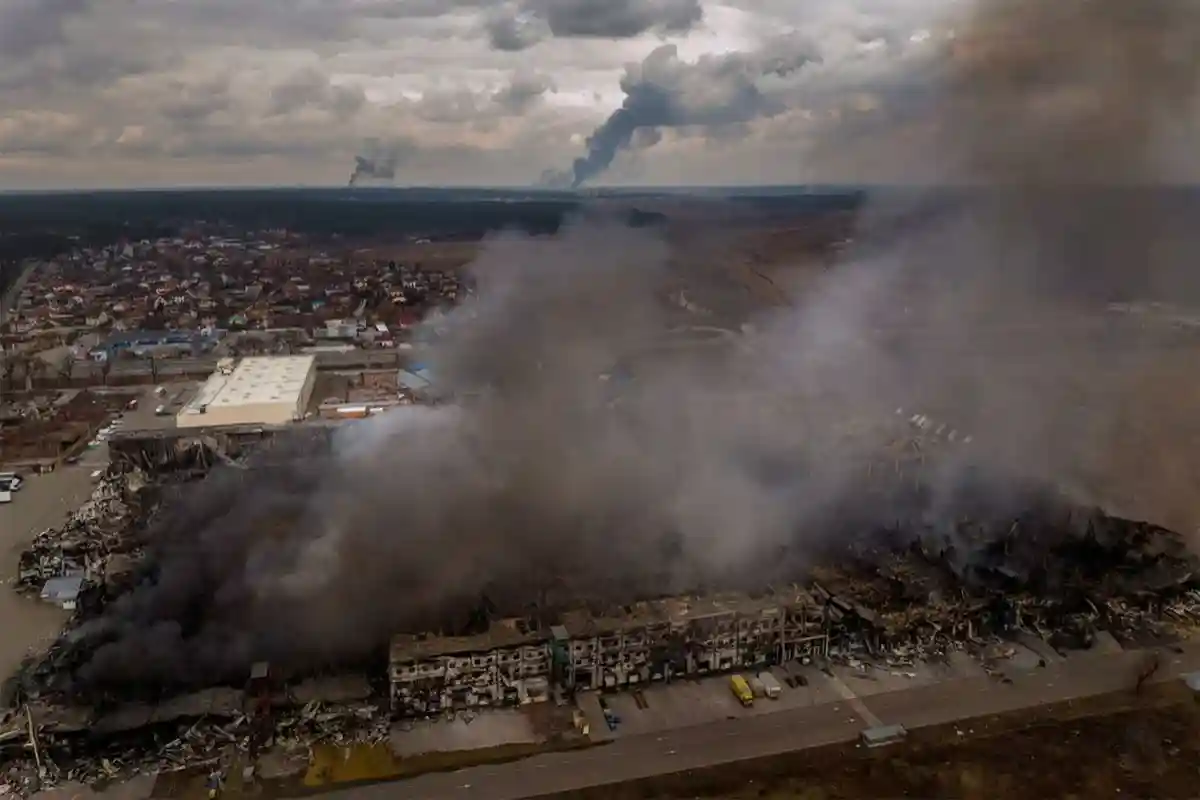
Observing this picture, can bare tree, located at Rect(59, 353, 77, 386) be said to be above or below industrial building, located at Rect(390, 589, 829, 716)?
above

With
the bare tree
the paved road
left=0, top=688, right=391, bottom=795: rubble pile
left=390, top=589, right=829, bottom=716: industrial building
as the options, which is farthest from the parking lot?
the bare tree

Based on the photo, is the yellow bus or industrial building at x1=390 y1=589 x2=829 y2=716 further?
the yellow bus

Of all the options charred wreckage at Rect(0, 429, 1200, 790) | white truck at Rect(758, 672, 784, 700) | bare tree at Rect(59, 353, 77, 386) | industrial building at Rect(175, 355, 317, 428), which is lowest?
white truck at Rect(758, 672, 784, 700)

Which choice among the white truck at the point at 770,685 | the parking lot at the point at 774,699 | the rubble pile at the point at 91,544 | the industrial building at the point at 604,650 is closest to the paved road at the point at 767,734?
the parking lot at the point at 774,699

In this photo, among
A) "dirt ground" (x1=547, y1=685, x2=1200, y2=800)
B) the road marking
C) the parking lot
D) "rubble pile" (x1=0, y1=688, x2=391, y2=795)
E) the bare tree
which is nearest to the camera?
"dirt ground" (x1=547, y1=685, x2=1200, y2=800)

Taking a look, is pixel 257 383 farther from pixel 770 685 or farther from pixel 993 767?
pixel 993 767

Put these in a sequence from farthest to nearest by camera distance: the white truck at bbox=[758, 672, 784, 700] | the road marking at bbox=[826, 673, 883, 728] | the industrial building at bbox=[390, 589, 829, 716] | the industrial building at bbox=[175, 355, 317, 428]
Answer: the industrial building at bbox=[175, 355, 317, 428], the white truck at bbox=[758, 672, 784, 700], the industrial building at bbox=[390, 589, 829, 716], the road marking at bbox=[826, 673, 883, 728]

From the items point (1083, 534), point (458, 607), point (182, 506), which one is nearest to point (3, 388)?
point (182, 506)

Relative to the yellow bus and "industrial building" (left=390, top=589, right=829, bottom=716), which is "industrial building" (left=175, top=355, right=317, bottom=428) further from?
the yellow bus
